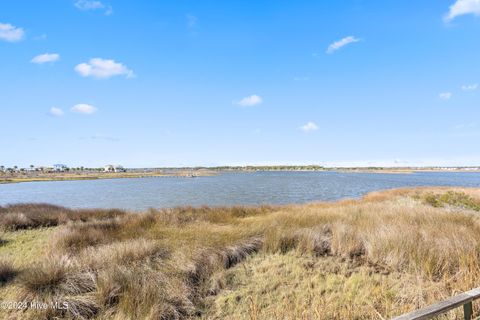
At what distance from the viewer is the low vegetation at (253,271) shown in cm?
430

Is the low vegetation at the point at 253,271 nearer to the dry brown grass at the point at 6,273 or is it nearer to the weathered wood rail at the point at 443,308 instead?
the dry brown grass at the point at 6,273

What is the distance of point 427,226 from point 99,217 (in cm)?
1392

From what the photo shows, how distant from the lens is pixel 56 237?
761 cm

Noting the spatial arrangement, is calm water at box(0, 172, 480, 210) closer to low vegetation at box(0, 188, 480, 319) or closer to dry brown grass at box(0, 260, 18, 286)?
low vegetation at box(0, 188, 480, 319)

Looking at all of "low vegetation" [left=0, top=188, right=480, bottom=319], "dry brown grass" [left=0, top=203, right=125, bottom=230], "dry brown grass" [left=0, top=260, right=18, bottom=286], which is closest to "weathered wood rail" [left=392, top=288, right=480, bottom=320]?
"low vegetation" [left=0, top=188, right=480, bottom=319]

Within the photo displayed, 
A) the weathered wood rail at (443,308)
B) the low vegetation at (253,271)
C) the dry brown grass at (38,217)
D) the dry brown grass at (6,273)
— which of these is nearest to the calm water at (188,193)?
the dry brown grass at (38,217)

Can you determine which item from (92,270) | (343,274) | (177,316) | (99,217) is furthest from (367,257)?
(99,217)

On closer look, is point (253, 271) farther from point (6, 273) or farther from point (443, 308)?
point (6, 273)

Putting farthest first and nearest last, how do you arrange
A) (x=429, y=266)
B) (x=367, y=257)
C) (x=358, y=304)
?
1. (x=367, y=257)
2. (x=429, y=266)
3. (x=358, y=304)

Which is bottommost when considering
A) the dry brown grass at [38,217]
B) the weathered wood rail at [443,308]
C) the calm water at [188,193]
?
the calm water at [188,193]

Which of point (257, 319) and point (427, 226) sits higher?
point (427, 226)

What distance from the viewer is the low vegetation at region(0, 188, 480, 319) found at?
430 cm

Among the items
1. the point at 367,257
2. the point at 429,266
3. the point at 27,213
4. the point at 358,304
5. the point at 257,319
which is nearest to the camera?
the point at 257,319

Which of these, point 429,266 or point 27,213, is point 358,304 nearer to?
point 429,266
